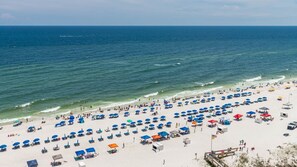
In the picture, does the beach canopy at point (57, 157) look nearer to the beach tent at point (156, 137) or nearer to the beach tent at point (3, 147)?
the beach tent at point (3, 147)

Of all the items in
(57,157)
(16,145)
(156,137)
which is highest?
(156,137)

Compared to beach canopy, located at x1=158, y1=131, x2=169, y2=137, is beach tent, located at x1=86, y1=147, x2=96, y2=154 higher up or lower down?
lower down

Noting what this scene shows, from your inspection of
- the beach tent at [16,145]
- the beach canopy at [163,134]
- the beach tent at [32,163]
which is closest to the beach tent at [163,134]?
the beach canopy at [163,134]

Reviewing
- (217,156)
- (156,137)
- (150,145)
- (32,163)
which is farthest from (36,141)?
(217,156)

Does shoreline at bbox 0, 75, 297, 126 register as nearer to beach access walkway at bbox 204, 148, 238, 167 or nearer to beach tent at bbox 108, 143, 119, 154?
beach tent at bbox 108, 143, 119, 154

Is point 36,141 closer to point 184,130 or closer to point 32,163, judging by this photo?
point 32,163

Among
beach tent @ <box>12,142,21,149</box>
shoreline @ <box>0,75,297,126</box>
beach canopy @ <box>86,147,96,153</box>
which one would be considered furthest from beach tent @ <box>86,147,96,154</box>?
shoreline @ <box>0,75,297,126</box>
